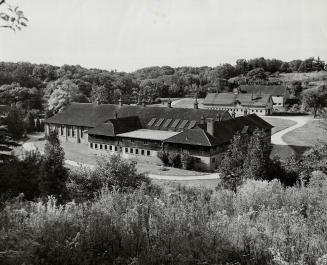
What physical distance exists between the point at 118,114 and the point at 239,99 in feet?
147

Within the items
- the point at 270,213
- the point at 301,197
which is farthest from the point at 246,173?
the point at 270,213

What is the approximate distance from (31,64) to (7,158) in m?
128

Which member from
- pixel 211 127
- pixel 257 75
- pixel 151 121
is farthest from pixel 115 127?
pixel 257 75

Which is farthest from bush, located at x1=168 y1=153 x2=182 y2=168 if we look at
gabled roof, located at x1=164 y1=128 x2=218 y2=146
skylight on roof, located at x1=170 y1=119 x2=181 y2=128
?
skylight on roof, located at x1=170 y1=119 x2=181 y2=128

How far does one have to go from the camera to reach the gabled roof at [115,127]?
51938 millimetres

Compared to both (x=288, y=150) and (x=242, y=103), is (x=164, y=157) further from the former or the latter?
(x=242, y=103)

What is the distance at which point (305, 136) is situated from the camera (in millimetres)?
62438

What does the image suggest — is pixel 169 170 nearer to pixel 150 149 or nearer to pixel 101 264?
pixel 150 149

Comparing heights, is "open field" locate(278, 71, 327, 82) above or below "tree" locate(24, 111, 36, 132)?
above

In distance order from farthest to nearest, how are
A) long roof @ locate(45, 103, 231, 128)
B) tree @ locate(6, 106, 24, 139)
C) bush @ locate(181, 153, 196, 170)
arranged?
tree @ locate(6, 106, 24, 139)
long roof @ locate(45, 103, 231, 128)
bush @ locate(181, 153, 196, 170)

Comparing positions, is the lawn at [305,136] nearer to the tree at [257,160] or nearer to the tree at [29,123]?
the tree at [257,160]

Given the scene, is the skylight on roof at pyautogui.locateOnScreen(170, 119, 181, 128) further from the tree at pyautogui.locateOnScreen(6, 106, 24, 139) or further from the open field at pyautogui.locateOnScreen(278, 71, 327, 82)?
the open field at pyautogui.locateOnScreen(278, 71, 327, 82)

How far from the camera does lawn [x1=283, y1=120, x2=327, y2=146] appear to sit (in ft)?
187

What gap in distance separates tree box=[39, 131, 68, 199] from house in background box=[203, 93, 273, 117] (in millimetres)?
66980
